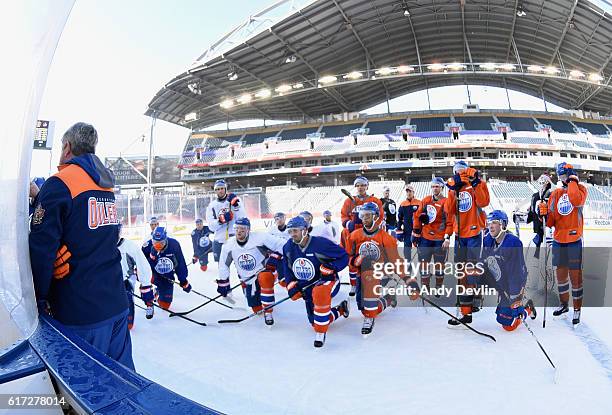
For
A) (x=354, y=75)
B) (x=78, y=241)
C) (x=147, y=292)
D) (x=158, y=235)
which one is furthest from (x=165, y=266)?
(x=354, y=75)

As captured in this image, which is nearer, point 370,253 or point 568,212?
point 568,212

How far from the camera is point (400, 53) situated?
80.0 feet

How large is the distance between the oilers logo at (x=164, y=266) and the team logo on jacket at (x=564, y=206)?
4.70 metres

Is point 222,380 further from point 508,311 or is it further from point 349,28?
point 349,28

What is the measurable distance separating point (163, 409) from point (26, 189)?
3.15ft

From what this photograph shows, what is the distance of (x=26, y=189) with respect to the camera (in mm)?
1218

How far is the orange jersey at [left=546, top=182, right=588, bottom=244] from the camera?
12.4ft

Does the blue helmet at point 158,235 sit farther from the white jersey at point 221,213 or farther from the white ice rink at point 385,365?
the white jersey at point 221,213

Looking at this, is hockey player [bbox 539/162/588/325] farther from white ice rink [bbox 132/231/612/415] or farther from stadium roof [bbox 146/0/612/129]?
stadium roof [bbox 146/0/612/129]

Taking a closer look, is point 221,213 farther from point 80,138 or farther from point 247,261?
point 80,138

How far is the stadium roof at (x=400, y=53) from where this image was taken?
18.9 metres

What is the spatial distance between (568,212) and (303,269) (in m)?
2.93

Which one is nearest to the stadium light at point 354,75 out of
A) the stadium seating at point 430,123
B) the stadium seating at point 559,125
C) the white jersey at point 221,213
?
the stadium seating at point 430,123

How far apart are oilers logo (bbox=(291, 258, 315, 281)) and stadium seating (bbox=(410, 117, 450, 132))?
2772cm
